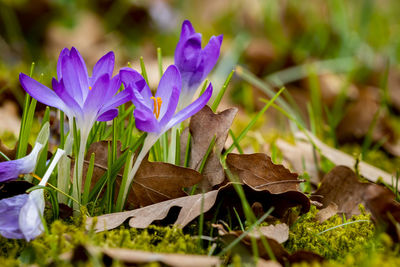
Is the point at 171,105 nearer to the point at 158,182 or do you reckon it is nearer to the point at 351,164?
the point at 158,182

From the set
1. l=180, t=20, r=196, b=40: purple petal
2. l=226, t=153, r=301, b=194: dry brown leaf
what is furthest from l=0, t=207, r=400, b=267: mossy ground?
l=180, t=20, r=196, b=40: purple petal

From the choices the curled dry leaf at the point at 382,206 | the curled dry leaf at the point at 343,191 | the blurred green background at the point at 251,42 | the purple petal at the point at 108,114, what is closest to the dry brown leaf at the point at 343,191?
the curled dry leaf at the point at 343,191

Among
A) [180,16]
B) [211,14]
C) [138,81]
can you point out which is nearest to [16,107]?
[138,81]

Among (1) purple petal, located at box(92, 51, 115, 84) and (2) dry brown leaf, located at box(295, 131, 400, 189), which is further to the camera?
(2) dry brown leaf, located at box(295, 131, 400, 189)

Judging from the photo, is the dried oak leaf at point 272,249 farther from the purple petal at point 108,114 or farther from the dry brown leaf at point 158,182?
the purple petal at point 108,114

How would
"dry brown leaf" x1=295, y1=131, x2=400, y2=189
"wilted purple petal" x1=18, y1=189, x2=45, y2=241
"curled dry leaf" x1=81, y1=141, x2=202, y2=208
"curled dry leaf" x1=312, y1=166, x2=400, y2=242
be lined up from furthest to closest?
"dry brown leaf" x1=295, y1=131, x2=400, y2=189
"curled dry leaf" x1=312, y1=166, x2=400, y2=242
"curled dry leaf" x1=81, y1=141, x2=202, y2=208
"wilted purple petal" x1=18, y1=189, x2=45, y2=241

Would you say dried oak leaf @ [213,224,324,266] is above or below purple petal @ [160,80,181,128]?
below

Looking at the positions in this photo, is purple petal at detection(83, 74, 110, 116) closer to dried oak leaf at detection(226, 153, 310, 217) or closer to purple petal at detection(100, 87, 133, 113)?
purple petal at detection(100, 87, 133, 113)
